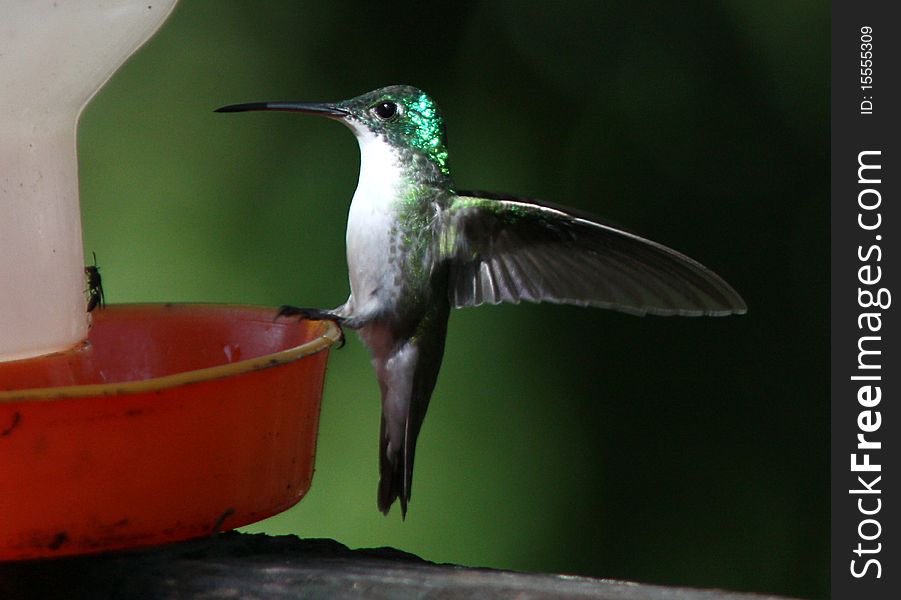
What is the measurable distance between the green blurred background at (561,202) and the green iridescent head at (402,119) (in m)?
0.89

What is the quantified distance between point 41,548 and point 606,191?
227 cm

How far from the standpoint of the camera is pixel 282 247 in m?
3.01

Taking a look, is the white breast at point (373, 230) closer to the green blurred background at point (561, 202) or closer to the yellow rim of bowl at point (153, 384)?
the yellow rim of bowl at point (153, 384)

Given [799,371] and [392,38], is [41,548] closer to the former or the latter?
[392,38]

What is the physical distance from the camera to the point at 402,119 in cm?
209

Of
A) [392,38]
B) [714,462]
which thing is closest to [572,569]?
[714,462]

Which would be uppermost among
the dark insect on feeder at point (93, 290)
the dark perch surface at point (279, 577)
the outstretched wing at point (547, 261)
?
the outstretched wing at point (547, 261)

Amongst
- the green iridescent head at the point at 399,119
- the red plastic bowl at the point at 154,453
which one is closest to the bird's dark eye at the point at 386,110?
the green iridescent head at the point at 399,119

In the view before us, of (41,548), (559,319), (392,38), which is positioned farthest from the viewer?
(559,319)

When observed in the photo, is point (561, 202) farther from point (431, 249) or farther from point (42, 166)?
point (42, 166)

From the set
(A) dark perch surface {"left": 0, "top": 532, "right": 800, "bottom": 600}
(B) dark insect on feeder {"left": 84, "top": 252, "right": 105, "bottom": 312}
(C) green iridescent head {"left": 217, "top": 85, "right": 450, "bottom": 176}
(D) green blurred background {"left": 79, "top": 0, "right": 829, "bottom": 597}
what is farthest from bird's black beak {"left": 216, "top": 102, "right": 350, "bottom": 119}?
(D) green blurred background {"left": 79, "top": 0, "right": 829, "bottom": 597}

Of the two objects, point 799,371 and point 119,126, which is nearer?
point 119,126

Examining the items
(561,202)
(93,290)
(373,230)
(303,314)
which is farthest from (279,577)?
(561,202)

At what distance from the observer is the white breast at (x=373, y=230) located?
1993mm
